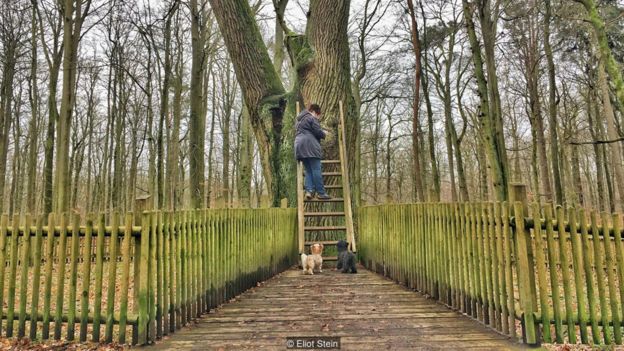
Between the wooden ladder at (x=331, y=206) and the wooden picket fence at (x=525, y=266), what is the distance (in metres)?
2.74

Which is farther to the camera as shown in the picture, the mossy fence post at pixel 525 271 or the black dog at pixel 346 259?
the black dog at pixel 346 259

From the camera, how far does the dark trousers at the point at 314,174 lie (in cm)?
776

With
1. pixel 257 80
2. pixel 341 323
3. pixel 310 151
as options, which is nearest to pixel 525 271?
pixel 341 323

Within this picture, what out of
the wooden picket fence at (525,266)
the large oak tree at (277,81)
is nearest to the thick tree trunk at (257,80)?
the large oak tree at (277,81)

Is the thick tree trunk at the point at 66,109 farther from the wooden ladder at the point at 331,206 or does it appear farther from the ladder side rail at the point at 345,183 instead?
the ladder side rail at the point at 345,183

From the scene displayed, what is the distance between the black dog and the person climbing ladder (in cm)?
119

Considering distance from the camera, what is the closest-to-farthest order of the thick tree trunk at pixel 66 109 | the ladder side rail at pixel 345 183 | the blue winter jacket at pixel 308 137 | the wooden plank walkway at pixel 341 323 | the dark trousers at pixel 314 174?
the wooden plank walkway at pixel 341 323, the ladder side rail at pixel 345 183, the blue winter jacket at pixel 308 137, the dark trousers at pixel 314 174, the thick tree trunk at pixel 66 109

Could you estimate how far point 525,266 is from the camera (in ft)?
11.0

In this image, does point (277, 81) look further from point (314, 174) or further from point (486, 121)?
point (486, 121)


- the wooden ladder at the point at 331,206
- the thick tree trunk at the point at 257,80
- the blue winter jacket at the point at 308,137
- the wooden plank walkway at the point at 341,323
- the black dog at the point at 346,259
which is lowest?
the wooden plank walkway at the point at 341,323

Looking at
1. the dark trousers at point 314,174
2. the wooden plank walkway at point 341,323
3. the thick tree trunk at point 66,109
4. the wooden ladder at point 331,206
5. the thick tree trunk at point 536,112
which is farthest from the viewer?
the thick tree trunk at point 536,112

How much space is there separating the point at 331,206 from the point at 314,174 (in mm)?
1204

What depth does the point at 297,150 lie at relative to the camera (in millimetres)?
7703

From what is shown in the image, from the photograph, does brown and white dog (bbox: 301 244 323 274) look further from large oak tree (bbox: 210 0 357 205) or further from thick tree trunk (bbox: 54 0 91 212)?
thick tree trunk (bbox: 54 0 91 212)
